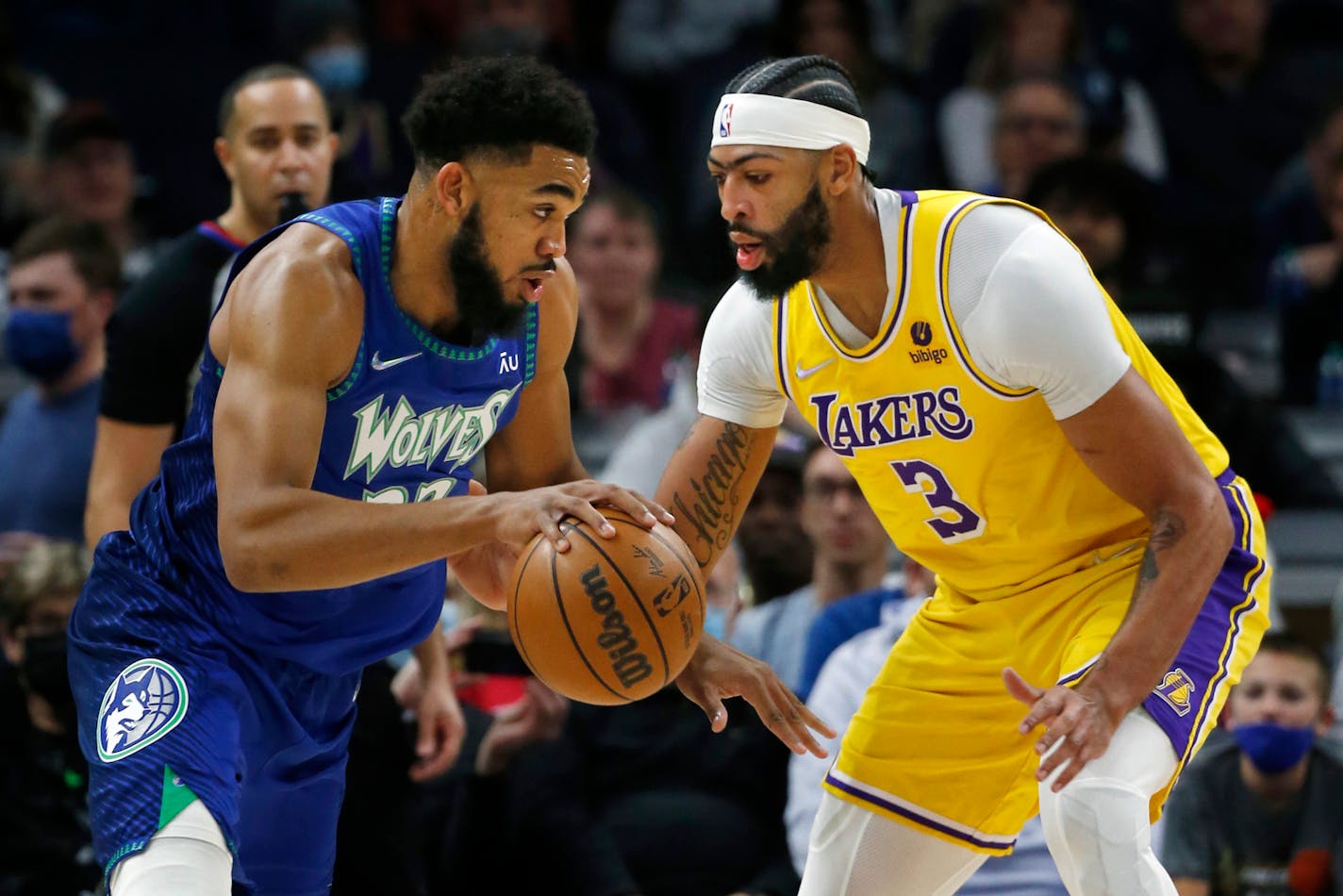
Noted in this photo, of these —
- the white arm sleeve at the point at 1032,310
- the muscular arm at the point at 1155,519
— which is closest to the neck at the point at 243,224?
the white arm sleeve at the point at 1032,310

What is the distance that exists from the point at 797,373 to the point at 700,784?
7.05ft

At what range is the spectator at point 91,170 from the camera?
858 cm

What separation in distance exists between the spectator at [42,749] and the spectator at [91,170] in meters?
3.09

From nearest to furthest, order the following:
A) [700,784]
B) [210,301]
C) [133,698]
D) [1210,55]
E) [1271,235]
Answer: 1. [133,698]
2. [210,301]
3. [700,784]
4. [1271,235]
5. [1210,55]

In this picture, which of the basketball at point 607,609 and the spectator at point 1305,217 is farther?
the spectator at point 1305,217

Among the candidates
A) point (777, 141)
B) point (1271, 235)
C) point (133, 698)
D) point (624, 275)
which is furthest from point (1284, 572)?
point (133, 698)

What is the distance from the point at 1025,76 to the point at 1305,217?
147 centimetres

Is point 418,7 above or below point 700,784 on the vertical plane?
above

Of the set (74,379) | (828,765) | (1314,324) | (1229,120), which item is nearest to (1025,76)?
(1229,120)

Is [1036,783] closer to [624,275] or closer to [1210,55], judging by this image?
[624,275]

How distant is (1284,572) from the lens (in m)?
7.26

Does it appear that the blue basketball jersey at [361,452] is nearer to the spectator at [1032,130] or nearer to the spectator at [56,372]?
the spectator at [56,372]

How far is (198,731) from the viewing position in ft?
12.2

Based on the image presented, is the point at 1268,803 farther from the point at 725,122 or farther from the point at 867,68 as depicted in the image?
the point at 867,68
